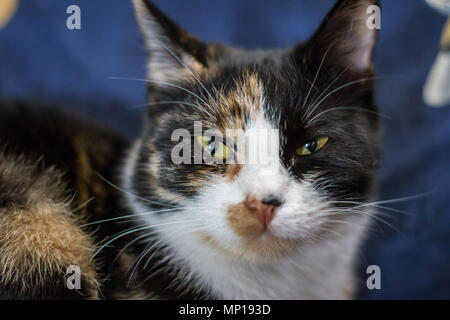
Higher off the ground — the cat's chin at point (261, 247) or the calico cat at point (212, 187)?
the calico cat at point (212, 187)

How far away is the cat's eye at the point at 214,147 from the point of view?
84 centimetres

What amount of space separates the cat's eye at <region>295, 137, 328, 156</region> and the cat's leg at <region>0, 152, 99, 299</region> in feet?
1.36

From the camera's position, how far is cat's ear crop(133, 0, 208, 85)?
0.90 m

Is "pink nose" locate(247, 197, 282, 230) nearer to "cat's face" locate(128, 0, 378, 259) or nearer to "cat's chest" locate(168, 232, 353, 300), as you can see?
"cat's face" locate(128, 0, 378, 259)

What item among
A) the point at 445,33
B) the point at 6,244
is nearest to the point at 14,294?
the point at 6,244

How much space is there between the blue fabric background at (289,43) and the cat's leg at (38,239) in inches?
13.4

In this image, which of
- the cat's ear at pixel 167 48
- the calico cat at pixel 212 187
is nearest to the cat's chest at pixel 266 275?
the calico cat at pixel 212 187

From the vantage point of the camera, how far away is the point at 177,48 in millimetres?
923
